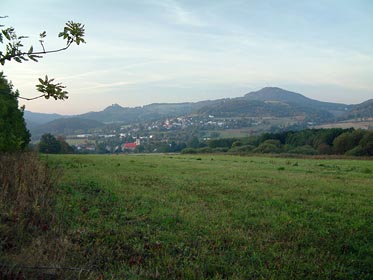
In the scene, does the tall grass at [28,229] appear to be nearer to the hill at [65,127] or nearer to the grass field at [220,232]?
the grass field at [220,232]

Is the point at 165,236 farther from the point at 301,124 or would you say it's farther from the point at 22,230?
the point at 301,124

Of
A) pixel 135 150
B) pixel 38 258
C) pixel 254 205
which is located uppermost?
pixel 38 258

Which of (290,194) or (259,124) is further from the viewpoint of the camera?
(259,124)

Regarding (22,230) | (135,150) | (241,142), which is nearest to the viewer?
(22,230)

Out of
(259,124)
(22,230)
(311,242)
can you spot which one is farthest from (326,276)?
(259,124)

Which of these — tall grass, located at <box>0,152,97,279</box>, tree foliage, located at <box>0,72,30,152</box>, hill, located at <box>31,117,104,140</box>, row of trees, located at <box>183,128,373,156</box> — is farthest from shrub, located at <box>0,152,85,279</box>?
hill, located at <box>31,117,104,140</box>

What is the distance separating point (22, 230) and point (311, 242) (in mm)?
5453

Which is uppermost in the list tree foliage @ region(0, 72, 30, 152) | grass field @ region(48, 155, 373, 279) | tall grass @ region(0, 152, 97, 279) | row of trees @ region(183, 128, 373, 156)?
tree foliage @ region(0, 72, 30, 152)

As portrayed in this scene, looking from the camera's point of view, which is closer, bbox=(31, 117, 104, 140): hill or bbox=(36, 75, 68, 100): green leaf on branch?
bbox=(36, 75, 68, 100): green leaf on branch

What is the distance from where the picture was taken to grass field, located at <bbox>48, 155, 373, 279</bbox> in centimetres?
552

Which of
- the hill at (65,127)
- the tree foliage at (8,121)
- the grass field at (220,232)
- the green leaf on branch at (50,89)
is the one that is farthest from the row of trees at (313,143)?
the hill at (65,127)

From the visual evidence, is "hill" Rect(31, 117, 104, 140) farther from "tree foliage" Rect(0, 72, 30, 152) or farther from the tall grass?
the tall grass

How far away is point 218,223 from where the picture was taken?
8.00 meters

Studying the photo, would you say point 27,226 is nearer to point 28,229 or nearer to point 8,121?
point 28,229
